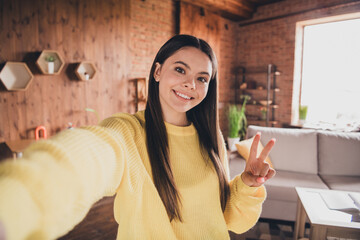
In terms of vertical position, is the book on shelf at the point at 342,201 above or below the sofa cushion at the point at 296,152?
below

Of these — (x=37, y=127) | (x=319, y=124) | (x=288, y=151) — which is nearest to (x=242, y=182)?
(x=288, y=151)

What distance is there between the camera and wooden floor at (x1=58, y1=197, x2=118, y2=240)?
7.41ft

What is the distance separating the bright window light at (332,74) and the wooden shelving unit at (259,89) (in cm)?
69

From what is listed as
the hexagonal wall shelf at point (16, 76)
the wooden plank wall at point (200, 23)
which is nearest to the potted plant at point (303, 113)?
the wooden plank wall at point (200, 23)

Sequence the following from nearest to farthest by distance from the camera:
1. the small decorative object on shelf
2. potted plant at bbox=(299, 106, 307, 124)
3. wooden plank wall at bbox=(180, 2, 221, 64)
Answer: the small decorative object on shelf < wooden plank wall at bbox=(180, 2, 221, 64) < potted plant at bbox=(299, 106, 307, 124)

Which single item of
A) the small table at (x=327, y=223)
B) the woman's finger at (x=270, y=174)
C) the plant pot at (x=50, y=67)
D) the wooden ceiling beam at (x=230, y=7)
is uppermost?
the wooden ceiling beam at (x=230, y=7)

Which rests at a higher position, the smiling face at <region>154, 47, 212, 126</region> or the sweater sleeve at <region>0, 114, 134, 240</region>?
the smiling face at <region>154, 47, 212, 126</region>

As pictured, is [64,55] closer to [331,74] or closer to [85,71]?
[85,71]

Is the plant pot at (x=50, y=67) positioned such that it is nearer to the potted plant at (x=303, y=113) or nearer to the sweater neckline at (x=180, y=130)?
the sweater neckline at (x=180, y=130)

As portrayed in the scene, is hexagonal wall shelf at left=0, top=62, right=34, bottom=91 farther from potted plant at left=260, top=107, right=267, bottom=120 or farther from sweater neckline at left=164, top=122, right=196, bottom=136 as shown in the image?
potted plant at left=260, top=107, right=267, bottom=120

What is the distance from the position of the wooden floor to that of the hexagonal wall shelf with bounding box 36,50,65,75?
6.12 ft

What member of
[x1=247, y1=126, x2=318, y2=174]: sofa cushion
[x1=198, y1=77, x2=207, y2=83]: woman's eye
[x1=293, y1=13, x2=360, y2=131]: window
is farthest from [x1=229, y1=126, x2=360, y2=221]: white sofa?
[x1=293, y1=13, x2=360, y2=131]: window

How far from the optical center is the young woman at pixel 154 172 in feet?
1.22

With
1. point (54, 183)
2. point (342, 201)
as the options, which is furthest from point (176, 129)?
point (342, 201)
